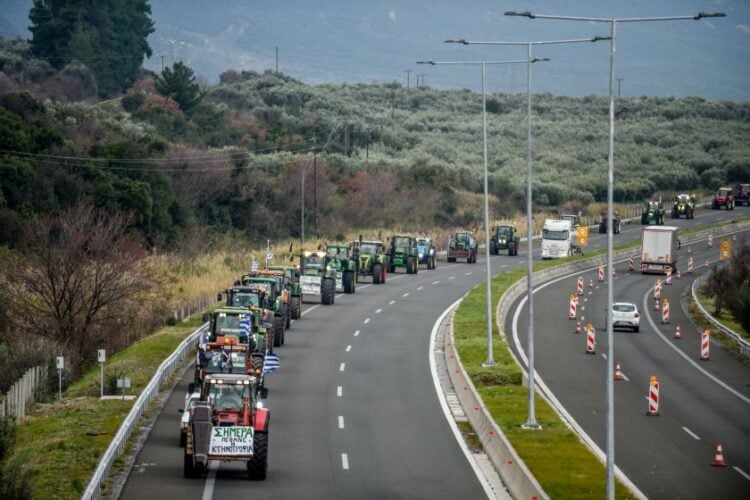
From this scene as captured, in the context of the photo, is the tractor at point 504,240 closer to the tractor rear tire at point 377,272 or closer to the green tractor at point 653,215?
the tractor rear tire at point 377,272

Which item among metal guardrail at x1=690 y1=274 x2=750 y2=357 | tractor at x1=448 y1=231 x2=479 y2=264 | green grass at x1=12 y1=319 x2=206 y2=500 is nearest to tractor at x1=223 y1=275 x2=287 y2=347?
green grass at x1=12 y1=319 x2=206 y2=500

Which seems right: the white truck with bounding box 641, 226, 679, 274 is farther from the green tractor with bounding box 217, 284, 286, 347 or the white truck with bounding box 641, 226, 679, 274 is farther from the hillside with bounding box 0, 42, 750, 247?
the green tractor with bounding box 217, 284, 286, 347

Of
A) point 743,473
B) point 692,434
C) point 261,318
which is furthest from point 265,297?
point 743,473

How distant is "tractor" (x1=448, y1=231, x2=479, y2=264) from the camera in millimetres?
89938

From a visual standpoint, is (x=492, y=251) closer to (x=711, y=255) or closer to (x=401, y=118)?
(x=711, y=255)

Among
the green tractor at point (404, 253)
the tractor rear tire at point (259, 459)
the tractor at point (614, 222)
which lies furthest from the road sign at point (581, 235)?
the tractor rear tire at point (259, 459)

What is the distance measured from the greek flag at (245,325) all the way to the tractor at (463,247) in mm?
50647

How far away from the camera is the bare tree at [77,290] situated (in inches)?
2037

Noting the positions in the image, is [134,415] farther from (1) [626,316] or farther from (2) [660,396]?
(1) [626,316]

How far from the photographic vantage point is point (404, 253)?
80562 millimetres

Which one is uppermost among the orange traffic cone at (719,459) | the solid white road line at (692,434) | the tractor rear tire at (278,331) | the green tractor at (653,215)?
the green tractor at (653,215)

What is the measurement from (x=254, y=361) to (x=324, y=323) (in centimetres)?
2000

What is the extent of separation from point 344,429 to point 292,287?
22017 millimetres

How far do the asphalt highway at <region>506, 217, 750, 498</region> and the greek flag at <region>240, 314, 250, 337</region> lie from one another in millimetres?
8950
